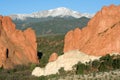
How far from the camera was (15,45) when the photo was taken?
573 ft

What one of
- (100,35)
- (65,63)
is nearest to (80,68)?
(65,63)

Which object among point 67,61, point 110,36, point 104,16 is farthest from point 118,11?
point 67,61

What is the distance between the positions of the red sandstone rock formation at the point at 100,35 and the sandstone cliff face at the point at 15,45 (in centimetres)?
1705

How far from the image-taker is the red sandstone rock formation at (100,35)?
5374 inches

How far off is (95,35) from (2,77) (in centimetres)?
3835

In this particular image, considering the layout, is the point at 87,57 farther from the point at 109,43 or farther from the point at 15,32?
the point at 15,32

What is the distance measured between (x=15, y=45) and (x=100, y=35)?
149 feet

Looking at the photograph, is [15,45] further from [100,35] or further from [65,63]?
[100,35]

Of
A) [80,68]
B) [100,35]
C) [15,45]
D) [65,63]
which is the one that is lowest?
[80,68]

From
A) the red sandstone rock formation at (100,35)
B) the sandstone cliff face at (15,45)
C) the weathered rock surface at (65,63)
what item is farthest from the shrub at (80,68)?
the sandstone cliff face at (15,45)

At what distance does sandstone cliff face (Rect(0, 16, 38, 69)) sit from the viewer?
160625mm

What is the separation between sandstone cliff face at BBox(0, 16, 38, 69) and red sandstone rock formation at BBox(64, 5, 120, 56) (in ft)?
55.9

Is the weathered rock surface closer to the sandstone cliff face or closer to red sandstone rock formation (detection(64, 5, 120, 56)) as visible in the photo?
red sandstone rock formation (detection(64, 5, 120, 56))

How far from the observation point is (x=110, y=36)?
450 ft
